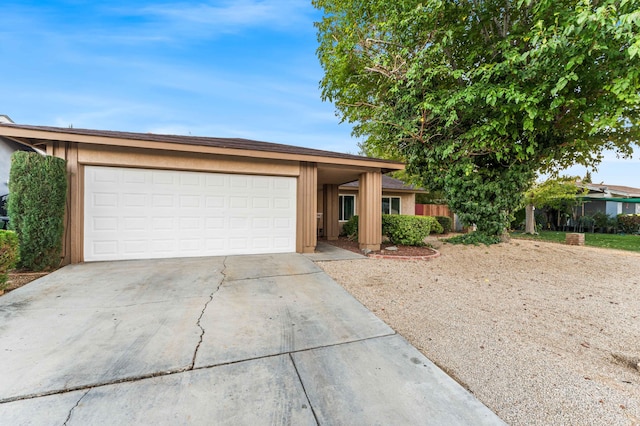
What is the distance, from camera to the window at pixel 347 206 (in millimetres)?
13000

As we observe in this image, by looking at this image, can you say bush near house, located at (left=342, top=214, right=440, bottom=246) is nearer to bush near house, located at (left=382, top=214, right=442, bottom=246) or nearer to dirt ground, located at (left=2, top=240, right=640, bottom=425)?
bush near house, located at (left=382, top=214, right=442, bottom=246)

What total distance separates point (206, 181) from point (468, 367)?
642cm

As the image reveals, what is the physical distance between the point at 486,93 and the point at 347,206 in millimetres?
7871

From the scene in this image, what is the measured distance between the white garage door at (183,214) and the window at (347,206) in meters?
5.96

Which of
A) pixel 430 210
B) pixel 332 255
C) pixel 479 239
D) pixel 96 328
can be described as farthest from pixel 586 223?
pixel 96 328

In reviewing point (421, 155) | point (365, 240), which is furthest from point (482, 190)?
point (365, 240)

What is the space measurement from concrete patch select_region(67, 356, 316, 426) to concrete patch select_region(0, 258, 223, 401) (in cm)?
21

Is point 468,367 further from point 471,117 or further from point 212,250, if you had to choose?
point 471,117

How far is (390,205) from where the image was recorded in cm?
1442

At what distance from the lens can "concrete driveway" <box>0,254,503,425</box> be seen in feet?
5.46

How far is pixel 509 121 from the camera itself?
6.48 metres

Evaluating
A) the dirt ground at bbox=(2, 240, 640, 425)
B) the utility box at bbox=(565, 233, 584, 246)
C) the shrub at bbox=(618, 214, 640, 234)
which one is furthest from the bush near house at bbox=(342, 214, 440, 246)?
the shrub at bbox=(618, 214, 640, 234)

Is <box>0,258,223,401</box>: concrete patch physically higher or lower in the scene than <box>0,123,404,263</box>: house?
lower

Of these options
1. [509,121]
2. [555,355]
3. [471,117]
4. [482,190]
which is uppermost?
[471,117]
